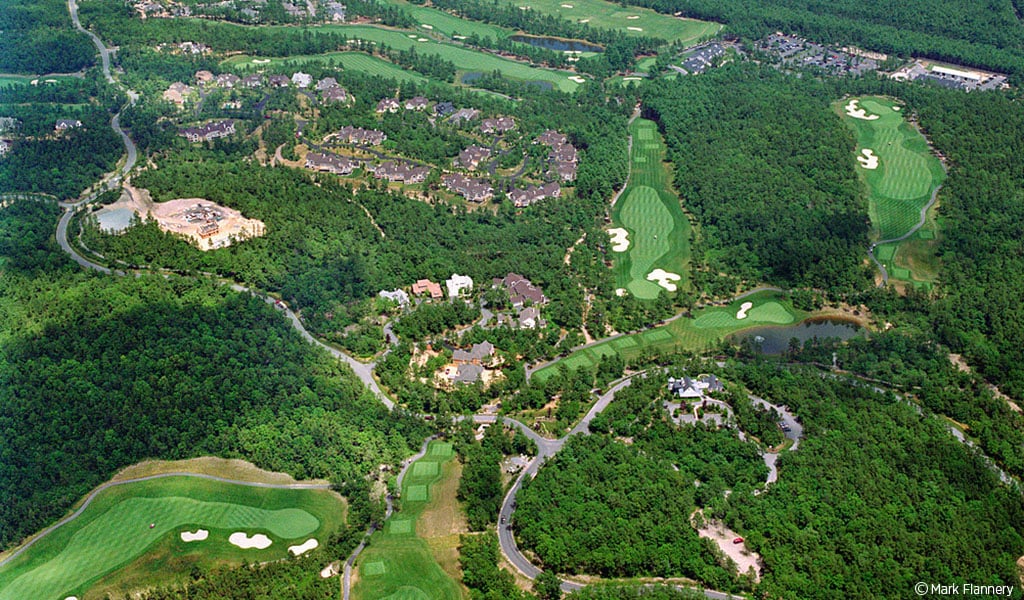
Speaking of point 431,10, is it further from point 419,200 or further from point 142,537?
point 142,537

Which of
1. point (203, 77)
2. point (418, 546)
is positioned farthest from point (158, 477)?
point (203, 77)

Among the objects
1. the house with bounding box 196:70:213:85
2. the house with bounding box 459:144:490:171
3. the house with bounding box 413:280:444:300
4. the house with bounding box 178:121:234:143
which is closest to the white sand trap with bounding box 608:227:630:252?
the house with bounding box 459:144:490:171

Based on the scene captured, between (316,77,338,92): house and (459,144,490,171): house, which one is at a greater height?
(316,77,338,92): house

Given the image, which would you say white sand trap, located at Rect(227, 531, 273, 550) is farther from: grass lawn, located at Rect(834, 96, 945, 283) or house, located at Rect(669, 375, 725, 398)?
grass lawn, located at Rect(834, 96, 945, 283)

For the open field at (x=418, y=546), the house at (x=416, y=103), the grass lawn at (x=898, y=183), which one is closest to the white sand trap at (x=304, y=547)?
the open field at (x=418, y=546)

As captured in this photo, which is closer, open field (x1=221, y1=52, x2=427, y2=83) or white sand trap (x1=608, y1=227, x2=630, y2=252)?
white sand trap (x1=608, y1=227, x2=630, y2=252)

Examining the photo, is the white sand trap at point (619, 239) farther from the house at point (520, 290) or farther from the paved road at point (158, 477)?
the paved road at point (158, 477)
